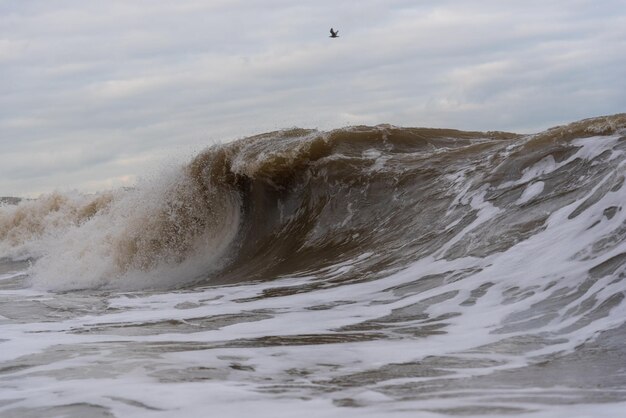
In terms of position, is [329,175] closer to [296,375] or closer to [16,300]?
[16,300]

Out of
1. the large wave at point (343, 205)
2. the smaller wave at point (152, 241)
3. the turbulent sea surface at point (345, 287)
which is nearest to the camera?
the turbulent sea surface at point (345, 287)

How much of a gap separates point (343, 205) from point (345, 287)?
364 cm

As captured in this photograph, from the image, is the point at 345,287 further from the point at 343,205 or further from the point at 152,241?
the point at 152,241

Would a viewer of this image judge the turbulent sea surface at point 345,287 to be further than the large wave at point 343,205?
No

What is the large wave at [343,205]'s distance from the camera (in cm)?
862

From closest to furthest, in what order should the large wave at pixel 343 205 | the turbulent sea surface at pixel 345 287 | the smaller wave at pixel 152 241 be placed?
the turbulent sea surface at pixel 345 287 < the large wave at pixel 343 205 < the smaller wave at pixel 152 241

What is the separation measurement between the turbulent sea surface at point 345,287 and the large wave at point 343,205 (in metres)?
0.03

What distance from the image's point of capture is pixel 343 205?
11.8 meters

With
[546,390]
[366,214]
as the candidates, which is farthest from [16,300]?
[546,390]

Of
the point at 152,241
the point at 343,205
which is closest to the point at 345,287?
the point at 343,205

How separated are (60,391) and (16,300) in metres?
5.80

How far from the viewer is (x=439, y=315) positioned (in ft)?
20.9

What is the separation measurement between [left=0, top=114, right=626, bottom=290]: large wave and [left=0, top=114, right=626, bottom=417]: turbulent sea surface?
0.03 metres

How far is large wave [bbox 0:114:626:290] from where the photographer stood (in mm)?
8625
